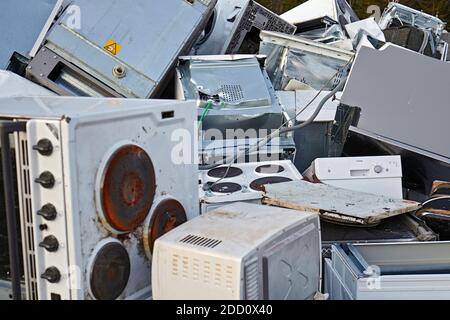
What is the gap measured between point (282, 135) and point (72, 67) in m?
1.47

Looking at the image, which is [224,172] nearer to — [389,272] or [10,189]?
[389,272]

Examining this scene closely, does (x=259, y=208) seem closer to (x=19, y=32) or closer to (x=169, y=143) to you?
(x=169, y=143)

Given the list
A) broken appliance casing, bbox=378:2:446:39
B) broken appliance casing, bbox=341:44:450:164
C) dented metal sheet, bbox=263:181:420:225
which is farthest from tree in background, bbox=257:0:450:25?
dented metal sheet, bbox=263:181:420:225

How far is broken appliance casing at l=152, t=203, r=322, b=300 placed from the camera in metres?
1.45

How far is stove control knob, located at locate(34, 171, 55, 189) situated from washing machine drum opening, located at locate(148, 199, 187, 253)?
1.33ft

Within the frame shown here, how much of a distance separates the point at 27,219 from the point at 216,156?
68.7 inches

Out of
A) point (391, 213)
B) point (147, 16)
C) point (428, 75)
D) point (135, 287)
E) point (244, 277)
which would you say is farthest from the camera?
point (147, 16)

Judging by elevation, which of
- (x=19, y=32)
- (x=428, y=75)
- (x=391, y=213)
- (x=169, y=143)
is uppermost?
(x=19, y=32)

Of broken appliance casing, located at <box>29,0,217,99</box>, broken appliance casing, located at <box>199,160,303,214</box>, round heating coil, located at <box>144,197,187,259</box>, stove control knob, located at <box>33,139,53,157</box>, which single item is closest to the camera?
stove control knob, located at <box>33,139,53,157</box>

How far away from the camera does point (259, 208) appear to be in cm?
184

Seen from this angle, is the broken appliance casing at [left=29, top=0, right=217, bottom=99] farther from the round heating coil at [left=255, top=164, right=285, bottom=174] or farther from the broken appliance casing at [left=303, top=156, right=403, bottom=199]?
the broken appliance casing at [left=303, top=156, right=403, bottom=199]

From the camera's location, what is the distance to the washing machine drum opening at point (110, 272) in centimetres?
152


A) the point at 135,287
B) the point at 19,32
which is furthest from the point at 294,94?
the point at 135,287

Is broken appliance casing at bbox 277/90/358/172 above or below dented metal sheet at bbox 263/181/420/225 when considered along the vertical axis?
above
